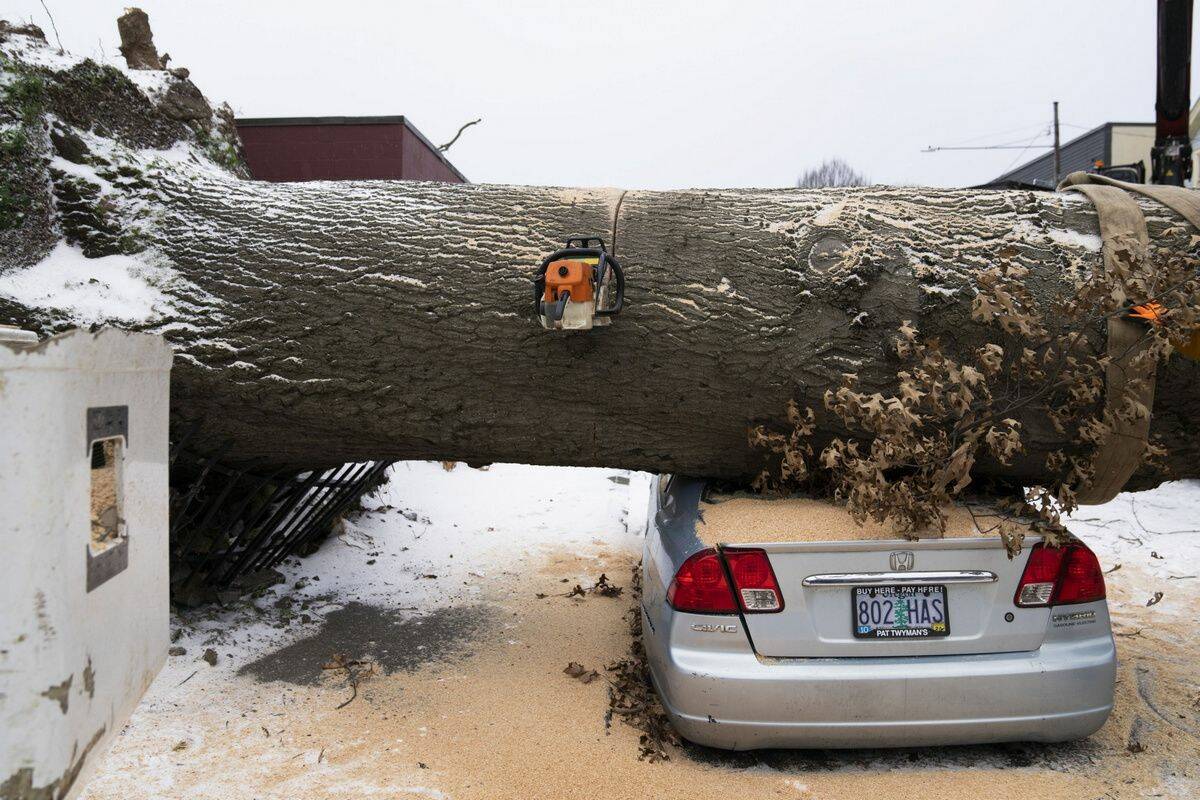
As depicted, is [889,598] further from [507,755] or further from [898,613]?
[507,755]

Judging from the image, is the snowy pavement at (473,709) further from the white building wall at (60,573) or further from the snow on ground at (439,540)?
the white building wall at (60,573)

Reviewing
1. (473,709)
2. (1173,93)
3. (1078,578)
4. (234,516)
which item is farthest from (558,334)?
(1173,93)

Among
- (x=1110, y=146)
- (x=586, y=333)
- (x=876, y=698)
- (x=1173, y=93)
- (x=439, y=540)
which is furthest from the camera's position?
(x=1110, y=146)

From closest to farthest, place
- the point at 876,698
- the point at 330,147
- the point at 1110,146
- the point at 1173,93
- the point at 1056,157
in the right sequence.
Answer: the point at 876,698 < the point at 1173,93 < the point at 330,147 < the point at 1110,146 < the point at 1056,157

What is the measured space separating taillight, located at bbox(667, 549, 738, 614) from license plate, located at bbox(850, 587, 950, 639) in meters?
0.43

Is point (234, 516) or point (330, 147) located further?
point (330, 147)

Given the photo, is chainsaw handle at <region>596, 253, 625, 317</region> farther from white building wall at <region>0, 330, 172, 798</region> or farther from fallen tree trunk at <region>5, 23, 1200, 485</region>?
white building wall at <region>0, 330, 172, 798</region>

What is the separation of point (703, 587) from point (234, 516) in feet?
8.23

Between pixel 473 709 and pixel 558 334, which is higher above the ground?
pixel 558 334

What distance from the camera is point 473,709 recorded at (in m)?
3.20

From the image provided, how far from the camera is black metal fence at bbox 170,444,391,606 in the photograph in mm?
3670

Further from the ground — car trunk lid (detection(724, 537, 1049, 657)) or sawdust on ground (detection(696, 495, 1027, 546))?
sawdust on ground (detection(696, 495, 1027, 546))

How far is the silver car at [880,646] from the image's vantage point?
264 cm

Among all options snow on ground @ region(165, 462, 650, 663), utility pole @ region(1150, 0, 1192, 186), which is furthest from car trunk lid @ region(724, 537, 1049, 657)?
utility pole @ region(1150, 0, 1192, 186)
